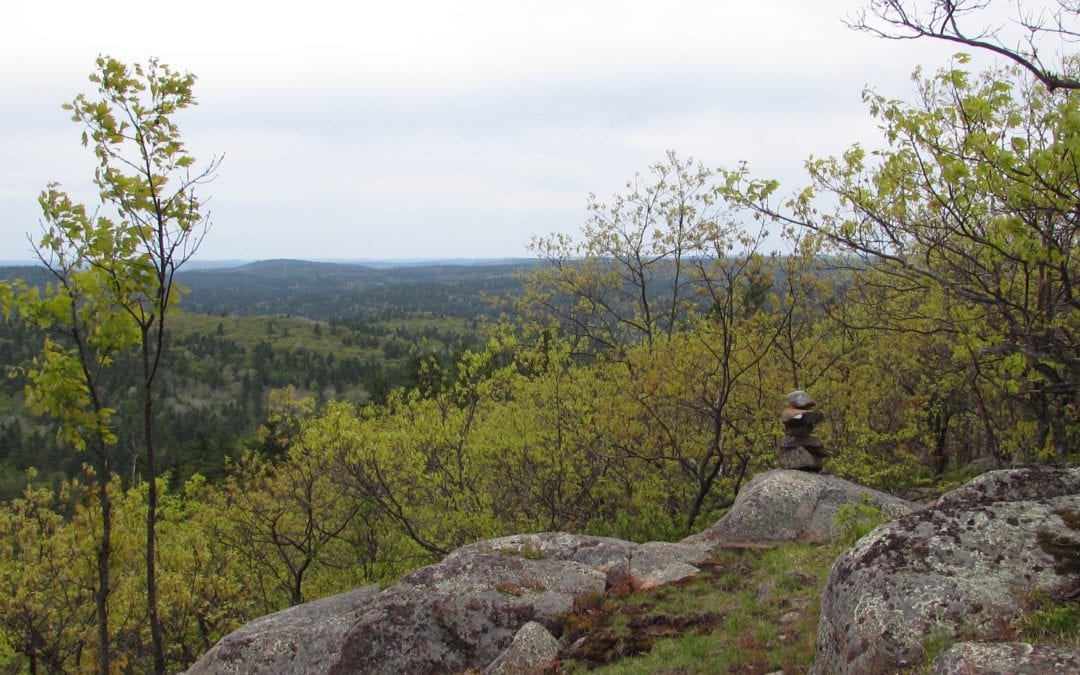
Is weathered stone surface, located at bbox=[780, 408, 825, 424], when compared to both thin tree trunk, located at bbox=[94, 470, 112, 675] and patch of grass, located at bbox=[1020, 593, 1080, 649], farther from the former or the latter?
thin tree trunk, located at bbox=[94, 470, 112, 675]

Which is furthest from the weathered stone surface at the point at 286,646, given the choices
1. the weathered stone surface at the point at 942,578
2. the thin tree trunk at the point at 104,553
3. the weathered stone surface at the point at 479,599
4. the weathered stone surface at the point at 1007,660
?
the weathered stone surface at the point at 1007,660

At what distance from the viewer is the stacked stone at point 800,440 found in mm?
16062

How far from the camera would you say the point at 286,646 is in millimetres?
11523

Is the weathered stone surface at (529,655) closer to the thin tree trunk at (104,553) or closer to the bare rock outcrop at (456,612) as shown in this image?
→ the bare rock outcrop at (456,612)

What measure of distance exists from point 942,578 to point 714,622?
376 centimetres

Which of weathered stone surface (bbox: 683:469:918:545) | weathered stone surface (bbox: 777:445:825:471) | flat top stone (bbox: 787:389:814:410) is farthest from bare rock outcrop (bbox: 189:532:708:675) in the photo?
flat top stone (bbox: 787:389:814:410)

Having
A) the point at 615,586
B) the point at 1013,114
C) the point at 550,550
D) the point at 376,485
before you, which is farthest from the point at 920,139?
the point at 376,485

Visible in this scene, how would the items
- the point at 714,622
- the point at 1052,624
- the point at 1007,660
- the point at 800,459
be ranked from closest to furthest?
the point at 1007,660 → the point at 1052,624 → the point at 714,622 → the point at 800,459

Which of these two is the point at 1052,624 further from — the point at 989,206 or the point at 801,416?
the point at 801,416

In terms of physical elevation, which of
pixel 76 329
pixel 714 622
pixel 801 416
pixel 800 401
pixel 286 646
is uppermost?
pixel 76 329

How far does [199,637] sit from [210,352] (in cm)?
14090

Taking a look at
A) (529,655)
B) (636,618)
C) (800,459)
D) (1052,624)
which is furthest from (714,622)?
(800,459)

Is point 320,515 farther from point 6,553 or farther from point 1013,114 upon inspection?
Answer: point 1013,114

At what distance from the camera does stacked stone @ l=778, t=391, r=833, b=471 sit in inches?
632
